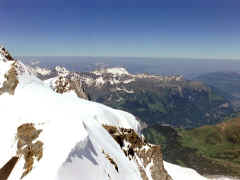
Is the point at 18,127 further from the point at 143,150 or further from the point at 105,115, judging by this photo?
the point at 143,150

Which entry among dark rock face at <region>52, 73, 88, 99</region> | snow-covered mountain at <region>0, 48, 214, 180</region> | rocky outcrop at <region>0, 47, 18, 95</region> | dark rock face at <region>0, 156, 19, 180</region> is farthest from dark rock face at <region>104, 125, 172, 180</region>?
dark rock face at <region>52, 73, 88, 99</region>

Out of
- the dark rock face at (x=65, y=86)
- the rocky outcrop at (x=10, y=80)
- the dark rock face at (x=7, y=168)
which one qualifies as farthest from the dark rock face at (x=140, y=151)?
the dark rock face at (x=65, y=86)

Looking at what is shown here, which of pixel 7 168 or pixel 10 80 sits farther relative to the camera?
pixel 10 80

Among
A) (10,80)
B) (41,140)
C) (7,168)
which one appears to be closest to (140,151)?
(41,140)

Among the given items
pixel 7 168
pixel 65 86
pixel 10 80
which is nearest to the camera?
pixel 7 168

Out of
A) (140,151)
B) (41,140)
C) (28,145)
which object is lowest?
(140,151)

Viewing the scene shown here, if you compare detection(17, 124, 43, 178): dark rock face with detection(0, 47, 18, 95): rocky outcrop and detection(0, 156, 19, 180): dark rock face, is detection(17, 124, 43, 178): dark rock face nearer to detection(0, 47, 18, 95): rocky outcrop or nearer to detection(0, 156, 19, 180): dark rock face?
detection(0, 156, 19, 180): dark rock face

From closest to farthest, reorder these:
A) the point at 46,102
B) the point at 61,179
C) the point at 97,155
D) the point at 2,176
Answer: the point at 61,179, the point at 2,176, the point at 97,155, the point at 46,102

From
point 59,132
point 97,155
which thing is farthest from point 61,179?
point 97,155

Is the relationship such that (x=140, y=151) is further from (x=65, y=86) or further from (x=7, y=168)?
(x=65, y=86)
